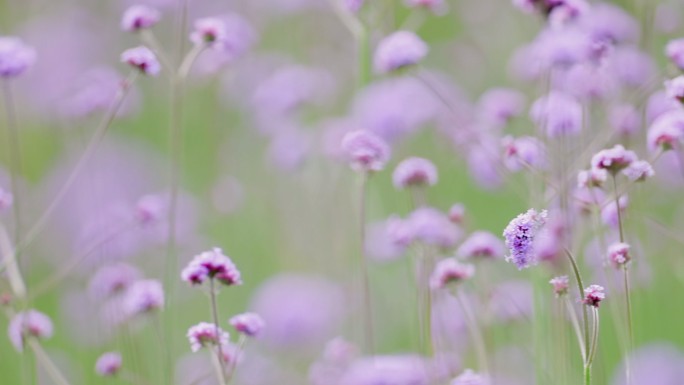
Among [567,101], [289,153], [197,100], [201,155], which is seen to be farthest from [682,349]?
[197,100]

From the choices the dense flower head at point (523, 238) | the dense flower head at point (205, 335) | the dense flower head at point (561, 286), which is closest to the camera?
the dense flower head at point (523, 238)

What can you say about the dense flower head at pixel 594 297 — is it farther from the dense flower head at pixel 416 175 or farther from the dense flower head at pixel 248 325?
the dense flower head at pixel 416 175

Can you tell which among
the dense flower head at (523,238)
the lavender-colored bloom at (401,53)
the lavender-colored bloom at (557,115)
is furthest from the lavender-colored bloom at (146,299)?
the dense flower head at (523,238)

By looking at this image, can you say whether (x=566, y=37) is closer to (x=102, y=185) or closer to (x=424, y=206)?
(x=424, y=206)

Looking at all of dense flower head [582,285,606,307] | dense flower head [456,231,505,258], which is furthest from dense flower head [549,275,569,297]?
dense flower head [456,231,505,258]

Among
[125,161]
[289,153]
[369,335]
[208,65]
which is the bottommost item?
[369,335]
